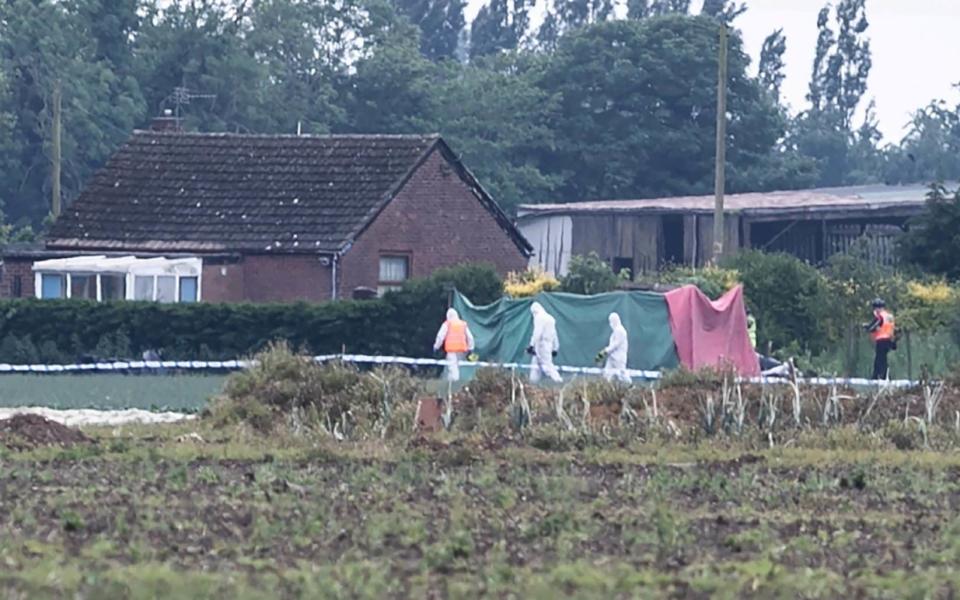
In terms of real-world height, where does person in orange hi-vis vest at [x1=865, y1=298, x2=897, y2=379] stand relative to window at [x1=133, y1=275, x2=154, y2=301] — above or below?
below

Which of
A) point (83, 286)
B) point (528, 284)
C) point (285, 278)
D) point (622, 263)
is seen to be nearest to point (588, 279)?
point (528, 284)

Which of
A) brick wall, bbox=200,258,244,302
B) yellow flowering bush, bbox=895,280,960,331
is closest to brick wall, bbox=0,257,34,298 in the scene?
brick wall, bbox=200,258,244,302

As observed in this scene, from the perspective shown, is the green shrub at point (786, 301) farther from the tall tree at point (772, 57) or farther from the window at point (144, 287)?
the tall tree at point (772, 57)

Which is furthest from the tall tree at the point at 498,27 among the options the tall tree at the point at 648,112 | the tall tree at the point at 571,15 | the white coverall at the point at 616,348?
the white coverall at the point at 616,348

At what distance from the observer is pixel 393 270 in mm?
50656

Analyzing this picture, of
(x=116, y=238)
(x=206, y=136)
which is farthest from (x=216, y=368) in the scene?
(x=206, y=136)

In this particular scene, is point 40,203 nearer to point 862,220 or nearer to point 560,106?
point 560,106

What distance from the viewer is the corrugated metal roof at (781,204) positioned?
5647 centimetres

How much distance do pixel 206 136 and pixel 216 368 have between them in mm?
16208

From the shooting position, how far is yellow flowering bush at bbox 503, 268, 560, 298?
4388 centimetres

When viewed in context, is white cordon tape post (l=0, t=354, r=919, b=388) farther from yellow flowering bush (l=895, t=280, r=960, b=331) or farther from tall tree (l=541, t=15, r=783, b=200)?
tall tree (l=541, t=15, r=783, b=200)

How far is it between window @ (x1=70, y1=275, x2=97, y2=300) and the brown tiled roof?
2283 mm

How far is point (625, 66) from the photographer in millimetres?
79250

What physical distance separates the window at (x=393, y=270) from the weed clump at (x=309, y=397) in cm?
2325
